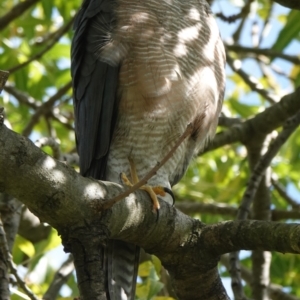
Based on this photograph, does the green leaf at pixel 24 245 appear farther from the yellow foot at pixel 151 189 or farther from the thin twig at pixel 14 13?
the thin twig at pixel 14 13

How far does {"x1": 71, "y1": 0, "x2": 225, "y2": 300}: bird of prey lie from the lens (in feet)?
14.7

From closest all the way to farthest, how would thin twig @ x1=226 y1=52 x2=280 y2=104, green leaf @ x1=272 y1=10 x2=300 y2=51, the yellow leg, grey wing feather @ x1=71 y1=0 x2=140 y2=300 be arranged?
the yellow leg
grey wing feather @ x1=71 y1=0 x2=140 y2=300
green leaf @ x1=272 y1=10 x2=300 y2=51
thin twig @ x1=226 y1=52 x2=280 y2=104

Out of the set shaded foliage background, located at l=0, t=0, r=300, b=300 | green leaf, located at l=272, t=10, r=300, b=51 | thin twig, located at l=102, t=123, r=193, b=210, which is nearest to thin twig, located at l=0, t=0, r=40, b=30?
shaded foliage background, located at l=0, t=0, r=300, b=300

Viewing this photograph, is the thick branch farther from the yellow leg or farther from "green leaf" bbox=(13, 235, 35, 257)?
"green leaf" bbox=(13, 235, 35, 257)

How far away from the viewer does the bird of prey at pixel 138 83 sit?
14.7ft

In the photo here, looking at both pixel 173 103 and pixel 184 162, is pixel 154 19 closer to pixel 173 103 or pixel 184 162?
pixel 173 103

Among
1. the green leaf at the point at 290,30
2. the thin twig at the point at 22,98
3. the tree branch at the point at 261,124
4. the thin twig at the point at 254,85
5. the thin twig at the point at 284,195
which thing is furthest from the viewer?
the thin twig at the point at 22,98

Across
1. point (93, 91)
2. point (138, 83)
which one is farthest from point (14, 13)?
point (138, 83)

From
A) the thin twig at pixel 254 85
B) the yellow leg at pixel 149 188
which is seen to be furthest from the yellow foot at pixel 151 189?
the thin twig at pixel 254 85

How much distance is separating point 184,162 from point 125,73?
102cm

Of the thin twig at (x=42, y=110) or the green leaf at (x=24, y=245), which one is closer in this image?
the green leaf at (x=24, y=245)

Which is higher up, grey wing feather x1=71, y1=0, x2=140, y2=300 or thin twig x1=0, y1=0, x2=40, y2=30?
thin twig x1=0, y1=0, x2=40, y2=30

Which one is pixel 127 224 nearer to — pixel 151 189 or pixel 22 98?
pixel 151 189

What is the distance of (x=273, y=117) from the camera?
17.2ft
